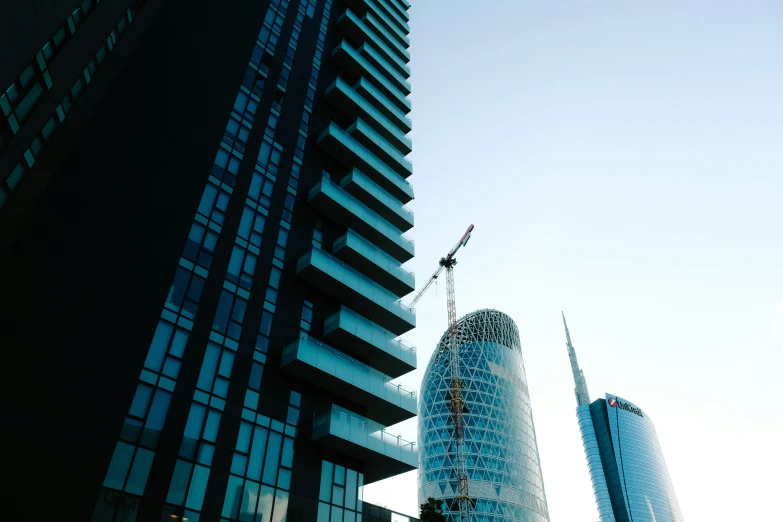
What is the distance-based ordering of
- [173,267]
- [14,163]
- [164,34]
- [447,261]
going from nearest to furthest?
[14,163]
[173,267]
[164,34]
[447,261]

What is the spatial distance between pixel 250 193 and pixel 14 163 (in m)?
12.5

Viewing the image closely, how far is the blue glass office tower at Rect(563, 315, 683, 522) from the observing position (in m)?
176

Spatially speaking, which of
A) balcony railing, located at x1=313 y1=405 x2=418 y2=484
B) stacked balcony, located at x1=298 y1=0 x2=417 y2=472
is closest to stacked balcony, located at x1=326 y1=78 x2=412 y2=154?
stacked balcony, located at x1=298 y1=0 x2=417 y2=472

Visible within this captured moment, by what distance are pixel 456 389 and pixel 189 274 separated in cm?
8812

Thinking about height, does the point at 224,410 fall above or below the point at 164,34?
below

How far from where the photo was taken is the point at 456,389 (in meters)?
106

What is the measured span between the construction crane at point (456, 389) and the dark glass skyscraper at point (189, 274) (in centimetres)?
7130

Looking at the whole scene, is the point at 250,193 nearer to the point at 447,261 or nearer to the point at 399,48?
the point at 399,48

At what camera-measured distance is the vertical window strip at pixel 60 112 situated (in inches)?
725

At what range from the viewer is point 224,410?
22.5 meters

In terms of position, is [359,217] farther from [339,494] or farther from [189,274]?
[339,494]

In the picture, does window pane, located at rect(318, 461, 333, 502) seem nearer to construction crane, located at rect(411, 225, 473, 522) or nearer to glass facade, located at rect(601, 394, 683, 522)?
construction crane, located at rect(411, 225, 473, 522)

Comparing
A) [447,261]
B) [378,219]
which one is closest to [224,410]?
[378,219]

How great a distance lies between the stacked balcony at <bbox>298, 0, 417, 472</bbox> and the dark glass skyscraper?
0.14 metres
